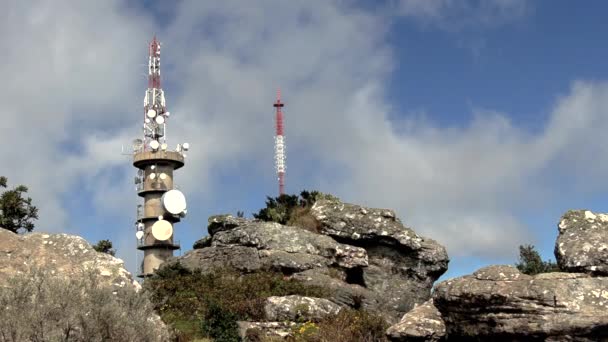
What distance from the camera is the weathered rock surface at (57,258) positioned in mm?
14266

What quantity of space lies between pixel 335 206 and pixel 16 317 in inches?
930

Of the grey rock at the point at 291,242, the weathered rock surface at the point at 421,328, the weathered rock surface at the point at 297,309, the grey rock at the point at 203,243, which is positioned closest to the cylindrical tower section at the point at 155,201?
the grey rock at the point at 203,243

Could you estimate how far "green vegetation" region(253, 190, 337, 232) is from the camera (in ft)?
114

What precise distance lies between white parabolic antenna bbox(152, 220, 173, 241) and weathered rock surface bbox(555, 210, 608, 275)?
1446 inches

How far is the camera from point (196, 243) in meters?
36.7

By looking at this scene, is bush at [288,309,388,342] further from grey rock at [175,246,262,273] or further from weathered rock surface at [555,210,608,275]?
grey rock at [175,246,262,273]

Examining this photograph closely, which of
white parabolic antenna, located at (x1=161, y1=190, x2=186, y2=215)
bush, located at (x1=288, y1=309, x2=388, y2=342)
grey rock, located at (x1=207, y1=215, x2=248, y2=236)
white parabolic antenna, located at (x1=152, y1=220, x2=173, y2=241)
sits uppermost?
white parabolic antenna, located at (x1=161, y1=190, x2=186, y2=215)

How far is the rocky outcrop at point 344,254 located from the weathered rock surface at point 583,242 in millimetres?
11110

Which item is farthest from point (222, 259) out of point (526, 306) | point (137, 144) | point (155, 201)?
point (137, 144)

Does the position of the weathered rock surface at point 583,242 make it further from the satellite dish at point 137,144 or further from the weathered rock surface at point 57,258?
the satellite dish at point 137,144

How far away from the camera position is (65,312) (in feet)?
40.5

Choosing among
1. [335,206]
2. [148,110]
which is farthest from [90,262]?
[148,110]

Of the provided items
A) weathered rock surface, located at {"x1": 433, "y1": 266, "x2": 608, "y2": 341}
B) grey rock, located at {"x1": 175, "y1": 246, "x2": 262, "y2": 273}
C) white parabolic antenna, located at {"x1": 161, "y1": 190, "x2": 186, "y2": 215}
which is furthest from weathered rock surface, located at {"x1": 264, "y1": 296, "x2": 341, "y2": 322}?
white parabolic antenna, located at {"x1": 161, "y1": 190, "x2": 186, "y2": 215}

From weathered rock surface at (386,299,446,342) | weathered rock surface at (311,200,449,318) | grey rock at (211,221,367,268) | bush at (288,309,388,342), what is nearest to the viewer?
weathered rock surface at (386,299,446,342)
